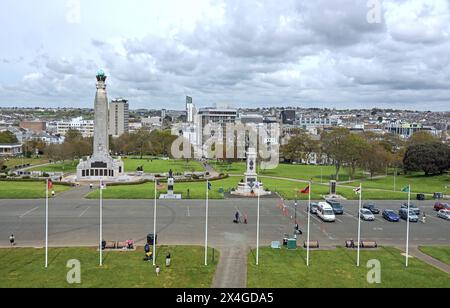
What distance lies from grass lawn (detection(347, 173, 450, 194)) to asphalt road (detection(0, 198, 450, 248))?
20.2 m

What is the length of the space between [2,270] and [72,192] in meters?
34.7

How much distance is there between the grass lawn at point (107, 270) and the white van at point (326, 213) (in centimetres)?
1602

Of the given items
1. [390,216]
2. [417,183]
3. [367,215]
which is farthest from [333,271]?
[417,183]

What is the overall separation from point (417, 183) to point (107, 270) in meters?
67.3

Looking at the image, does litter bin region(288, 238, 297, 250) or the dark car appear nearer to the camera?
litter bin region(288, 238, 297, 250)

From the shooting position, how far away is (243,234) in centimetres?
3547

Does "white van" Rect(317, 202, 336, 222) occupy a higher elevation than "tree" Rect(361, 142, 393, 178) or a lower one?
lower

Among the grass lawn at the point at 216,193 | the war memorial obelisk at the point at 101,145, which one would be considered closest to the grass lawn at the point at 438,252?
the grass lawn at the point at 216,193

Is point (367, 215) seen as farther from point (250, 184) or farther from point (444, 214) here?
point (250, 184)

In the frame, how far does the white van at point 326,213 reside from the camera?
41.7 metres

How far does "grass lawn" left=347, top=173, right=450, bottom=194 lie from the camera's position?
70.0 metres

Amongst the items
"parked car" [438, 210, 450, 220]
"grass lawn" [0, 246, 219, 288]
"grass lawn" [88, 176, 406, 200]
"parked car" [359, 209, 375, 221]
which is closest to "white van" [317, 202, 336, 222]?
"parked car" [359, 209, 375, 221]

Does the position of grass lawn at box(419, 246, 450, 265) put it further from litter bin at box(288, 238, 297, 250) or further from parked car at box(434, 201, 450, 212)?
parked car at box(434, 201, 450, 212)

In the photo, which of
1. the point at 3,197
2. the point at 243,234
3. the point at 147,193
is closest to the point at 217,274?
the point at 243,234
